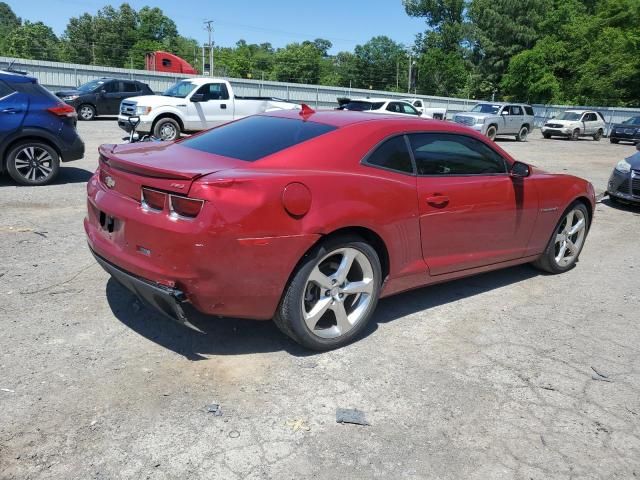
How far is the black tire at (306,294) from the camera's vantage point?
3.46 meters

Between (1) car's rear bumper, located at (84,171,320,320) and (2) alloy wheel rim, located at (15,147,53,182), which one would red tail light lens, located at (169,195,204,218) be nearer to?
(1) car's rear bumper, located at (84,171,320,320)

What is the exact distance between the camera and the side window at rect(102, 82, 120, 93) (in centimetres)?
2095

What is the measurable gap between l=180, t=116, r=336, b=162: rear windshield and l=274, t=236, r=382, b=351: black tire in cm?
74

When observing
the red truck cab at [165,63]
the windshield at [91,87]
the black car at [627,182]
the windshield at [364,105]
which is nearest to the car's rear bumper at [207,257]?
the black car at [627,182]

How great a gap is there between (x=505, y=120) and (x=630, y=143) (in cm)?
871

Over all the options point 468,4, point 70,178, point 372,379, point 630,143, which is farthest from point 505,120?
point 468,4

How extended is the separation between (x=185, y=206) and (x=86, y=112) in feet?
65.0

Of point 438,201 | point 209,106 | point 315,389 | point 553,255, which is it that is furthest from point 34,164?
point 209,106

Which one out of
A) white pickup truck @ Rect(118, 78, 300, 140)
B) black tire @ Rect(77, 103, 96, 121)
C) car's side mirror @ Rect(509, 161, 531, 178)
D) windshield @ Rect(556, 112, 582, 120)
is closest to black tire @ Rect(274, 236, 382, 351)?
car's side mirror @ Rect(509, 161, 531, 178)

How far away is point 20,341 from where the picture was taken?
362cm

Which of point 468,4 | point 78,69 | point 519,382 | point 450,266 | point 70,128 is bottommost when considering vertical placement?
point 519,382

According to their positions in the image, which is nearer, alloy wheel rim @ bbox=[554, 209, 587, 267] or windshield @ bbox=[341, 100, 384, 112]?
alloy wheel rim @ bbox=[554, 209, 587, 267]

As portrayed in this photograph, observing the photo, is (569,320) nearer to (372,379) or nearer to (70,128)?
(372,379)

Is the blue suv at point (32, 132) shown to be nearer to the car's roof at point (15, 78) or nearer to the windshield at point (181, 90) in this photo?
the car's roof at point (15, 78)
